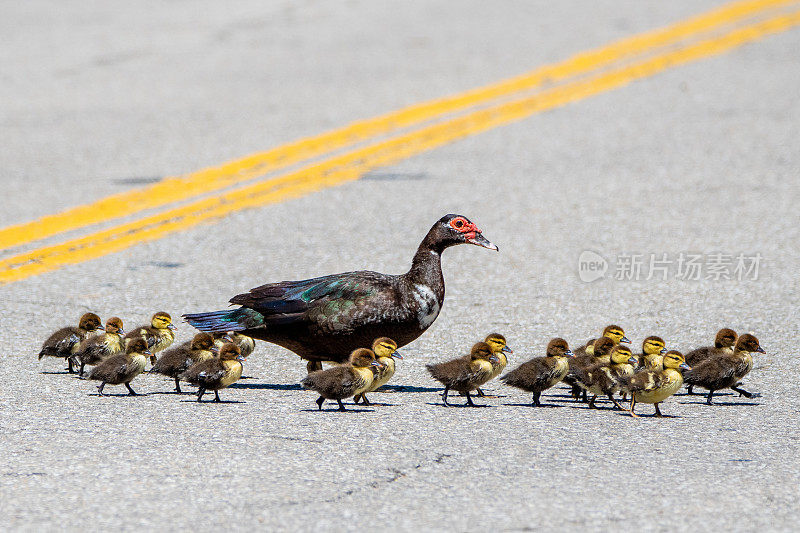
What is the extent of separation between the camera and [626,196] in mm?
10992

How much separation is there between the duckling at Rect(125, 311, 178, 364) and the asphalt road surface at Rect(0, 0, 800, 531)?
0.99ft

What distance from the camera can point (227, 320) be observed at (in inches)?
277

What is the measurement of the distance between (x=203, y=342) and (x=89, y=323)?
795mm

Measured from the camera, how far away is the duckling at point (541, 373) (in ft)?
→ 21.3

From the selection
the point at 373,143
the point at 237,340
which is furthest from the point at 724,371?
the point at 373,143

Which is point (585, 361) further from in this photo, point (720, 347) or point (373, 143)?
point (373, 143)

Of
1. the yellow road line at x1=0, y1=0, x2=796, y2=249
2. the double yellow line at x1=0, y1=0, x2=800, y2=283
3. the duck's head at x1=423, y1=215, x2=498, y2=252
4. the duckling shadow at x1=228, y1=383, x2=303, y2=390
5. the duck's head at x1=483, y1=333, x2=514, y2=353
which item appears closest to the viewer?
the duck's head at x1=483, y1=333, x2=514, y2=353

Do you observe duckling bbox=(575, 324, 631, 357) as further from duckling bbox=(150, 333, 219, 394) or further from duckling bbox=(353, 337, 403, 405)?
duckling bbox=(150, 333, 219, 394)

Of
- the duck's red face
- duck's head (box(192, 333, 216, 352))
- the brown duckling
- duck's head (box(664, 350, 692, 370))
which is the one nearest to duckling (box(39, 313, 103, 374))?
duck's head (box(192, 333, 216, 352))

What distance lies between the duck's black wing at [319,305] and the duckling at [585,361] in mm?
952

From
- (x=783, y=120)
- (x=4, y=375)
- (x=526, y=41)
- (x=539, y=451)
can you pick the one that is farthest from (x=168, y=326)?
(x=526, y=41)

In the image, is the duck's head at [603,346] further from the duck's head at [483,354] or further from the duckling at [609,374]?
the duck's head at [483,354]

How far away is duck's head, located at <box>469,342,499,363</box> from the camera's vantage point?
6613mm

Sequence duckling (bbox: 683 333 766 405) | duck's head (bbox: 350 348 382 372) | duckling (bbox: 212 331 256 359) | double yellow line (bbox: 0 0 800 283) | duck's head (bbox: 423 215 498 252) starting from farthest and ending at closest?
double yellow line (bbox: 0 0 800 283)
duck's head (bbox: 423 215 498 252)
duckling (bbox: 212 331 256 359)
duckling (bbox: 683 333 766 405)
duck's head (bbox: 350 348 382 372)
